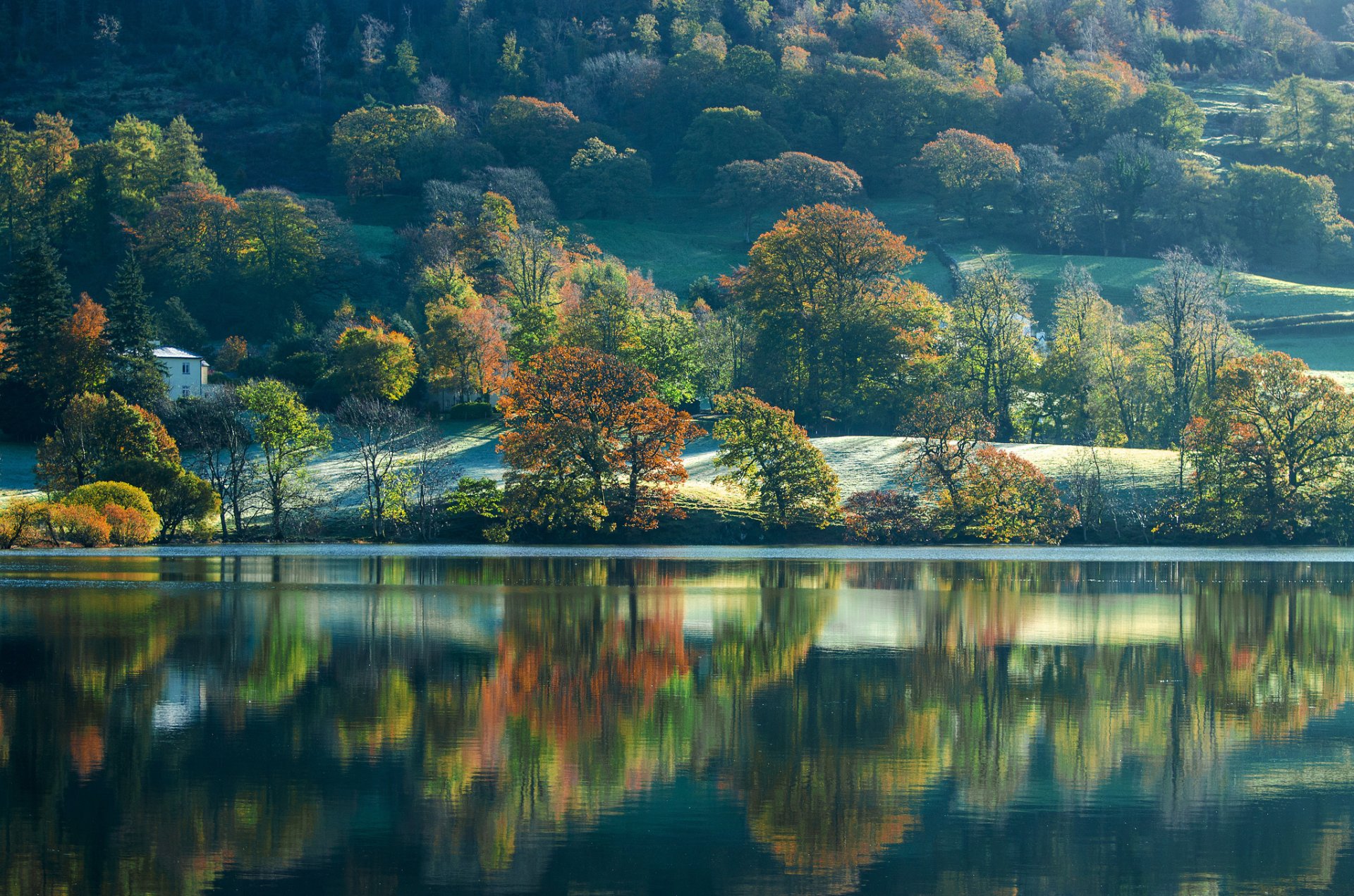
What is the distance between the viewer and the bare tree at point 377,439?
6538 cm

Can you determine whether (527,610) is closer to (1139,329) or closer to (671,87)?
(1139,329)

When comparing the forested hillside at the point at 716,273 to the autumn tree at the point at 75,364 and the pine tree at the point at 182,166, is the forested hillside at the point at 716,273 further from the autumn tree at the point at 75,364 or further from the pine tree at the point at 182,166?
the pine tree at the point at 182,166

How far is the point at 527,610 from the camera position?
33.3m

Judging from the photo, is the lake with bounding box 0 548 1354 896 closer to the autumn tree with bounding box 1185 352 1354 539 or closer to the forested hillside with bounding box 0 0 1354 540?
the autumn tree with bounding box 1185 352 1354 539

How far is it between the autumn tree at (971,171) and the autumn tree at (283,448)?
9597 centimetres

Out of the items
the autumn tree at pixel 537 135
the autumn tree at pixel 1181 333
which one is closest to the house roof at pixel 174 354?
the autumn tree at pixel 537 135

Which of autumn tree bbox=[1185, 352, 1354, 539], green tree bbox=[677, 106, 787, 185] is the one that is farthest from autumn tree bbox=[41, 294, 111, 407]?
green tree bbox=[677, 106, 787, 185]

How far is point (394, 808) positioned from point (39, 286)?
76.9 meters

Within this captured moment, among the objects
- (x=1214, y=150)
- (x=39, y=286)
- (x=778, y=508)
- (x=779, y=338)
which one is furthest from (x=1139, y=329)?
(x=1214, y=150)

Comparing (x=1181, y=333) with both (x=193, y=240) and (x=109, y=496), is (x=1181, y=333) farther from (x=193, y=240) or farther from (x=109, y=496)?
(x=193, y=240)

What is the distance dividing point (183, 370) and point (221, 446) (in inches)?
1290

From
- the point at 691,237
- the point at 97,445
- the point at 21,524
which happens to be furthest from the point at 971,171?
the point at 21,524

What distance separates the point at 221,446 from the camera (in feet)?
228

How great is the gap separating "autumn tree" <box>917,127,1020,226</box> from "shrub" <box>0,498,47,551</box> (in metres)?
110
